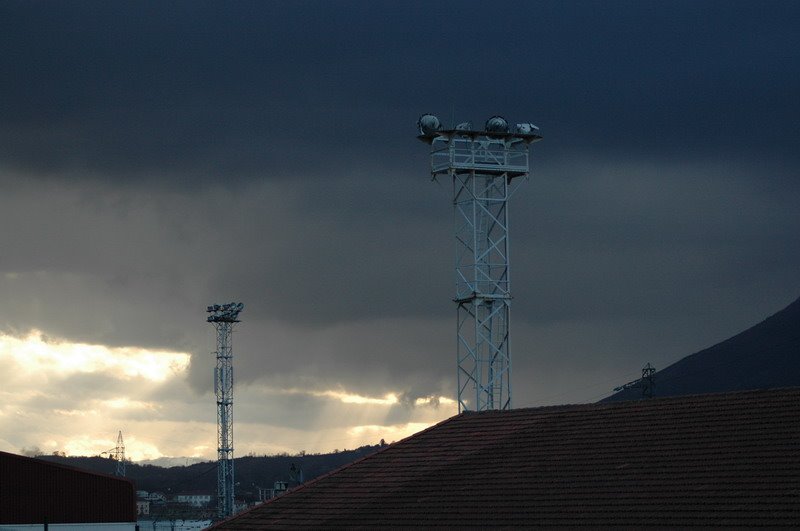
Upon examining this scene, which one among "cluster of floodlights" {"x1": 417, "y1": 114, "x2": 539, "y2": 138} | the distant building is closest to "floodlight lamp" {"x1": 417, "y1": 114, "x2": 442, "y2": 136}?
"cluster of floodlights" {"x1": 417, "y1": 114, "x2": 539, "y2": 138}

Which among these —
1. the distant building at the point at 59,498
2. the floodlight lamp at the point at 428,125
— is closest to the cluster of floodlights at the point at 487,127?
the floodlight lamp at the point at 428,125

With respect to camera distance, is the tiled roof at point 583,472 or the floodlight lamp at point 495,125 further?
the floodlight lamp at point 495,125

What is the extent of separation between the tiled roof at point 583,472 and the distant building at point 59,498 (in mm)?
26137

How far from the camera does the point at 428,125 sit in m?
73.4

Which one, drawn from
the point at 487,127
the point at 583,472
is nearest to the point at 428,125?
the point at 487,127

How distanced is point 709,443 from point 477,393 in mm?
29772

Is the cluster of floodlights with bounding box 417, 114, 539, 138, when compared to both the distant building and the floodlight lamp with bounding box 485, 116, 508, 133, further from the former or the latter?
the distant building

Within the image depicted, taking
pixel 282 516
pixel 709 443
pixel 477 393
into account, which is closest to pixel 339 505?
pixel 282 516

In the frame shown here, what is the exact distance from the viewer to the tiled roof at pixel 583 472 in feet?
134

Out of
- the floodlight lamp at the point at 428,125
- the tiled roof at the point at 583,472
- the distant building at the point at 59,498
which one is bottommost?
the tiled roof at the point at 583,472

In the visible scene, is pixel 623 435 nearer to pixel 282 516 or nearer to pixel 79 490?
pixel 282 516

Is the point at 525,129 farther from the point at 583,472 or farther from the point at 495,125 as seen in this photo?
the point at 583,472

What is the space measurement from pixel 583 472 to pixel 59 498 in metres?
40.2

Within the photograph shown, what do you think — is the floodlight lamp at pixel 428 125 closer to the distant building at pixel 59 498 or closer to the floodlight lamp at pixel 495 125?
the floodlight lamp at pixel 495 125
